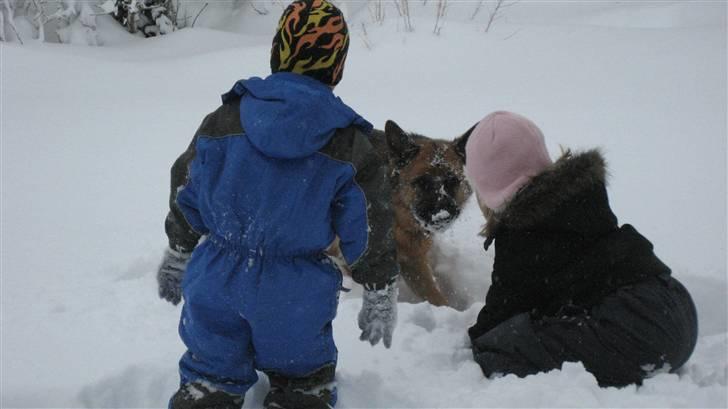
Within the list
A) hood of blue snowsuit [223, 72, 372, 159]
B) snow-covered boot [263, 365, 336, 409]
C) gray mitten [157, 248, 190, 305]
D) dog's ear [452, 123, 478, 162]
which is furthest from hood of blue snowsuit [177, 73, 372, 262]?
dog's ear [452, 123, 478, 162]

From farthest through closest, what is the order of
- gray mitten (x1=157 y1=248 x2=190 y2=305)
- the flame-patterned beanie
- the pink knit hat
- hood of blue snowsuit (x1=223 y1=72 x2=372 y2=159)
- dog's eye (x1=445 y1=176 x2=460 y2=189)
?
dog's eye (x1=445 y1=176 x2=460 y2=189) → the pink knit hat → gray mitten (x1=157 y1=248 x2=190 y2=305) → the flame-patterned beanie → hood of blue snowsuit (x1=223 y1=72 x2=372 y2=159)

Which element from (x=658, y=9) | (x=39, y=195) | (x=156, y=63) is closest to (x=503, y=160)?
(x=39, y=195)

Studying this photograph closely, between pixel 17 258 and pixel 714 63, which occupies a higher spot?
pixel 714 63

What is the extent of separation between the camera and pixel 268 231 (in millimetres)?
2098

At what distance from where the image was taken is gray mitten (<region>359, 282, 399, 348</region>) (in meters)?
2.35

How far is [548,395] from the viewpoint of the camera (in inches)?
86.1

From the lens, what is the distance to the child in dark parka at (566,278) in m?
2.41

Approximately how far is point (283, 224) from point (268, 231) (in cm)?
6

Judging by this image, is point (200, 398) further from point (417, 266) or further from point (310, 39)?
point (417, 266)

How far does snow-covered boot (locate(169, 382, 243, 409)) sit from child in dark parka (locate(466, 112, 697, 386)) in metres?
1.03

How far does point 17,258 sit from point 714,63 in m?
5.61

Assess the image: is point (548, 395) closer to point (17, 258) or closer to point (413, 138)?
point (413, 138)

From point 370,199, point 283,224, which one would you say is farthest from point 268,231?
point 370,199

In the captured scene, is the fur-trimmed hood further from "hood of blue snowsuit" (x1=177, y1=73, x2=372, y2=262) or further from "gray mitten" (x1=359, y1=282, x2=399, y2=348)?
"hood of blue snowsuit" (x1=177, y1=73, x2=372, y2=262)
